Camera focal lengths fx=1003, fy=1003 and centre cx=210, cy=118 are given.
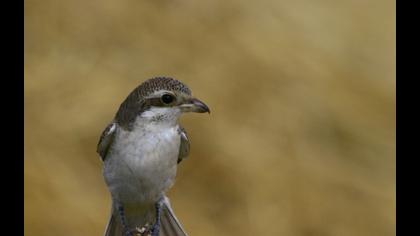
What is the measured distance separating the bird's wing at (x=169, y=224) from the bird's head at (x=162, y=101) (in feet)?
1.73

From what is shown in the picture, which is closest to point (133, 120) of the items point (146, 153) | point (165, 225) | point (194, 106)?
point (146, 153)

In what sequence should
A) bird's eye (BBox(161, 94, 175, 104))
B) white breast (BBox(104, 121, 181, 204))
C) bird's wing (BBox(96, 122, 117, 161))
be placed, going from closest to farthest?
1. bird's eye (BBox(161, 94, 175, 104))
2. white breast (BBox(104, 121, 181, 204))
3. bird's wing (BBox(96, 122, 117, 161))

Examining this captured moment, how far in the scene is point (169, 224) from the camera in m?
4.66

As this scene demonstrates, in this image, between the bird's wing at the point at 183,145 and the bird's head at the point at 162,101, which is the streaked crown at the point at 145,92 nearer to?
the bird's head at the point at 162,101

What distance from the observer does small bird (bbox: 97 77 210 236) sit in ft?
14.0

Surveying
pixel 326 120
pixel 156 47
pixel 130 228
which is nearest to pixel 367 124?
pixel 326 120

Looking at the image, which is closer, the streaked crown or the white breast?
the streaked crown

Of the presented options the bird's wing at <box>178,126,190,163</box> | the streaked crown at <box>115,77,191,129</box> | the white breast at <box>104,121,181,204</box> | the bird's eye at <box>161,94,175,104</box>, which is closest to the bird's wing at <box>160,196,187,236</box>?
the white breast at <box>104,121,181,204</box>

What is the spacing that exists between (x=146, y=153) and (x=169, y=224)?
0.48 metres

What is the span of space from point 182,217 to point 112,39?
137cm

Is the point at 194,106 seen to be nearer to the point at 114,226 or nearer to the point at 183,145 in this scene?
the point at 183,145

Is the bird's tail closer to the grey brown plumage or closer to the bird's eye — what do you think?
the grey brown plumage

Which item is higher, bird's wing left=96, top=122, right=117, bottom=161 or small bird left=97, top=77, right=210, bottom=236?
bird's wing left=96, top=122, right=117, bottom=161

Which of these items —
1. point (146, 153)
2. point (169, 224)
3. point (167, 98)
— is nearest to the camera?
point (167, 98)
